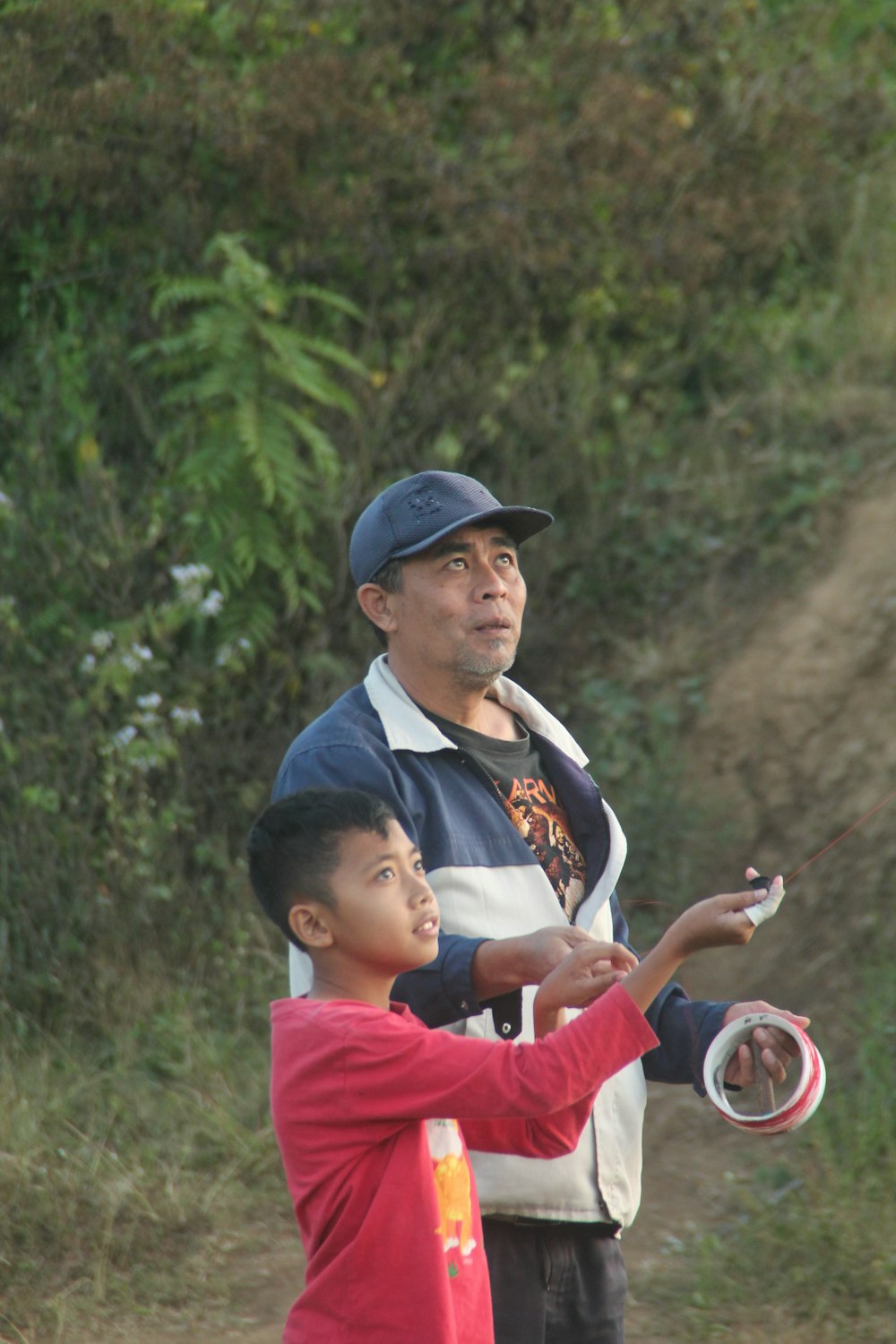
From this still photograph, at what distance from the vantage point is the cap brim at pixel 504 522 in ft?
9.27

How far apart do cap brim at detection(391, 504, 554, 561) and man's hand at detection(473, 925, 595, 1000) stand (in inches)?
30.5

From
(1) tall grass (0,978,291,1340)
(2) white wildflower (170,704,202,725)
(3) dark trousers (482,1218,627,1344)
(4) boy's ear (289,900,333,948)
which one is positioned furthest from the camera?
(2) white wildflower (170,704,202,725)

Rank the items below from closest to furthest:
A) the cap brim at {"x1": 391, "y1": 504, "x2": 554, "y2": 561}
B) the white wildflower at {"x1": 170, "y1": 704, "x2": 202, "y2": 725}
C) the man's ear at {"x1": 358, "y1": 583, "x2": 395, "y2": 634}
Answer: the cap brim at {"x1": 391, "y1": 504, "x2": 554, "y2": 561} → the man's ear at {"x1": 358, "y1": 583, "x2": 395, "y2": 634} → the white wildflower at {"x1": 170, "y1": 704, "x2": 202, "y2": 725}

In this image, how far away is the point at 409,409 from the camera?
7273mm

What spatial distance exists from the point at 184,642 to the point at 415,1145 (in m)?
4.41

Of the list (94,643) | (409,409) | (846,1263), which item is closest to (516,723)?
(846,1263)

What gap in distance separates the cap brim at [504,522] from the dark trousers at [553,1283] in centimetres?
121

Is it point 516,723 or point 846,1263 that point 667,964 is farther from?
point 846,1263

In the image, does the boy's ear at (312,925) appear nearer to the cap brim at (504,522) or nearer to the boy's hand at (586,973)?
the boy's hand at (586,973)

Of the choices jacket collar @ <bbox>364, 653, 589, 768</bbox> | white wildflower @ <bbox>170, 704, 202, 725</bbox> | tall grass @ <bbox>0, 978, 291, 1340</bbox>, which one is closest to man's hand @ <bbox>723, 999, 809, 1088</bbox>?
jacket collar @ <bbox>364, 653, 589, 768</bbox>

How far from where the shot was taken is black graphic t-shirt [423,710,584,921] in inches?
112

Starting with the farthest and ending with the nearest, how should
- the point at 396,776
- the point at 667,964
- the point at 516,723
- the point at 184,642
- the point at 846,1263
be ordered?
the point at 184,642
the point at 846,1263
the point at 516,723
the point at 396,776
the point at 667,964

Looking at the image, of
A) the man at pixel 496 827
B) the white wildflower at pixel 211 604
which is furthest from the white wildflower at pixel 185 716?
the man at pixel 496 827

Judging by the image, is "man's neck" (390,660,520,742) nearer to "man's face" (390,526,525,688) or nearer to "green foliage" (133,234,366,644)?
"man's face" (390,526,525,688)
